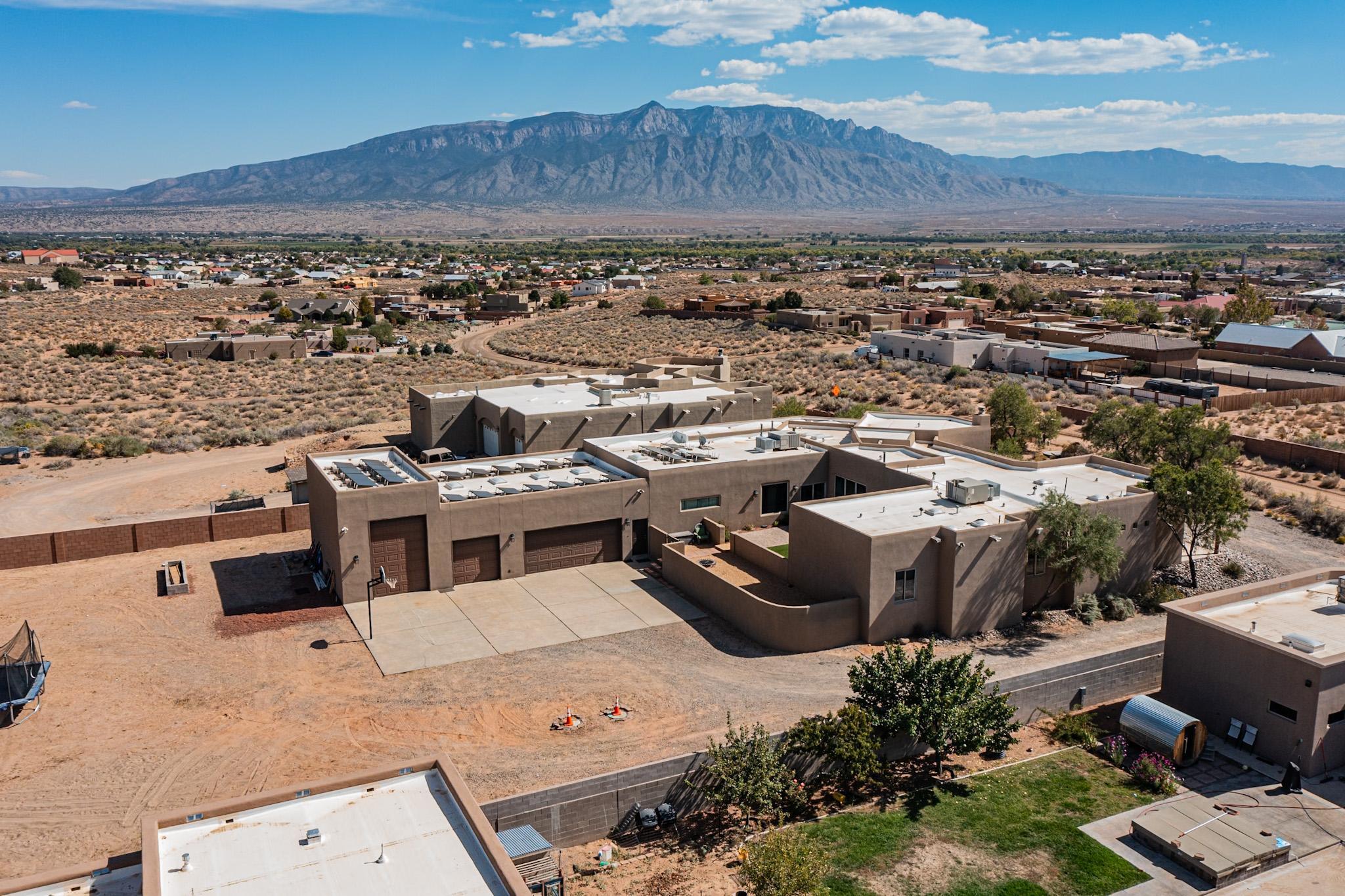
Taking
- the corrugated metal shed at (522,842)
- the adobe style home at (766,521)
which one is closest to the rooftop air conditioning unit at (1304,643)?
the adobe style home at (766,521)

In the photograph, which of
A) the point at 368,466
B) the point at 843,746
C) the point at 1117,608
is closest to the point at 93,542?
the point at 368,466

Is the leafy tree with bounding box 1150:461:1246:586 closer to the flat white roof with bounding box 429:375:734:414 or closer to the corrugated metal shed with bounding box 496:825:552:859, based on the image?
the flat white roof with bounding box 429:375:734:414

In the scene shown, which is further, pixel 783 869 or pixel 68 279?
pixel 68 279

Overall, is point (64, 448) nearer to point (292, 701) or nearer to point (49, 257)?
point (292, 701)

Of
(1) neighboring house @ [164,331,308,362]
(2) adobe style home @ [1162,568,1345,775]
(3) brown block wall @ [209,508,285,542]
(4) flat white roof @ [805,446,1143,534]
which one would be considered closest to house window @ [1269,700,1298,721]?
(2) adobe style home @ [1162,568,1345,775]

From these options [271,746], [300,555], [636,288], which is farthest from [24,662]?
[636,288]

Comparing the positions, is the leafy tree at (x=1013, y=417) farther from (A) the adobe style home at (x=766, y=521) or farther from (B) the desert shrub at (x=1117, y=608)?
(B) the desert shrub at (x=1117, y=608)
